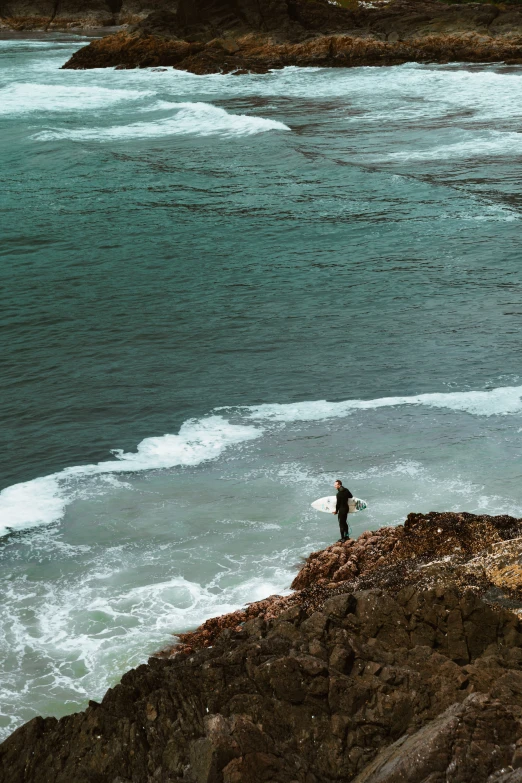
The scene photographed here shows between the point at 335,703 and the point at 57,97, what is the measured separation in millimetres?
60120

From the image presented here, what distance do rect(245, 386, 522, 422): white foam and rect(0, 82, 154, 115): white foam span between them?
42.9 metres

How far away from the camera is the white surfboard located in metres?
16.4

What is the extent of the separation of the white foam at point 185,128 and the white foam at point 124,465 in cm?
3181

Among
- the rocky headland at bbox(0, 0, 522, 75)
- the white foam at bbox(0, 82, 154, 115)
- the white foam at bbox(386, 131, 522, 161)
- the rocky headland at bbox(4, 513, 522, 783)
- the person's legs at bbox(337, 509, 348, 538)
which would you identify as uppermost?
the rocky headland at bbox(0, 0, 522, 75)

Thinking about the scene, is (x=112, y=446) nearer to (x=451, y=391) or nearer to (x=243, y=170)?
(x=451, y=391)

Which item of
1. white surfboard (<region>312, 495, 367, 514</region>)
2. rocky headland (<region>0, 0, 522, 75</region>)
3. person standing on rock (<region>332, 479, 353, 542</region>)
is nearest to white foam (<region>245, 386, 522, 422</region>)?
white surfboard (<region>312, 495, 367, 514</region>)

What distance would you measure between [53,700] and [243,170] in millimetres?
32464

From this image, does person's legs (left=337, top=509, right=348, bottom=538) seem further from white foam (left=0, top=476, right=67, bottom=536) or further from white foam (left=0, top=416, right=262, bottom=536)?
white foam (left=0, top=476, right=67, bottom=536)

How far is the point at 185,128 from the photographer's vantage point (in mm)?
52312

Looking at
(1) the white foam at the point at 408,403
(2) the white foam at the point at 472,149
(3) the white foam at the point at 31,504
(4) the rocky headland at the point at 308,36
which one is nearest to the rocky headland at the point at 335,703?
(3) the white foam at the point at 31,504

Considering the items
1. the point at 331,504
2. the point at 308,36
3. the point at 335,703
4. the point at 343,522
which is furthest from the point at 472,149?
the point at 308,36

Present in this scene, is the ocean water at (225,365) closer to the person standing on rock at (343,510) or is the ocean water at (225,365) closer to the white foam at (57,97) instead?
the person standing on rock at (343,510)

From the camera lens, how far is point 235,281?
29.5 metres

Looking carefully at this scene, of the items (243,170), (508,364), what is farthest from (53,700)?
(243,170)
